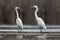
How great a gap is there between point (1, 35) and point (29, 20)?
653 cm

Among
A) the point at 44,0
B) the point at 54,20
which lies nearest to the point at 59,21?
the point at 54,20

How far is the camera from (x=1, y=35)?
903cm

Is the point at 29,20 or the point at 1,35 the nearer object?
the point at 1,35

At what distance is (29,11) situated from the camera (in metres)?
15.6

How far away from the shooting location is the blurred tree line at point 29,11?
51.1 ft

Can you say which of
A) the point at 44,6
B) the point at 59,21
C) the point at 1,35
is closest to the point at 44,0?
the point at 44,6

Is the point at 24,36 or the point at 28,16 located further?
the point at 28,16

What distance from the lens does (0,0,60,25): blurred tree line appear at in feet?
51.1

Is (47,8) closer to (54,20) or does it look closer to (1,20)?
(54,20)

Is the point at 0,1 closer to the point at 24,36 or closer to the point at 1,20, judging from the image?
the point at 1,20

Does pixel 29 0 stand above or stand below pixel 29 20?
above

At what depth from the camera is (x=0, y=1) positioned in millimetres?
15664

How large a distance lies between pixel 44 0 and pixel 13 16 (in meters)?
1.78

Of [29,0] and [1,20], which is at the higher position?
[29,0]
